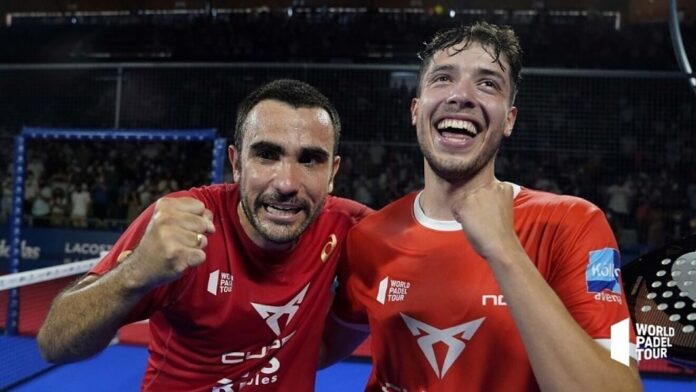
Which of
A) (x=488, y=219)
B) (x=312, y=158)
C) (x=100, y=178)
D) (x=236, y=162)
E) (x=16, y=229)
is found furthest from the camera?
(x=100, y=178)

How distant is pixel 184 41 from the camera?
48.2ft

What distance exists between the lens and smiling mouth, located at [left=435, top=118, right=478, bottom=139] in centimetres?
183

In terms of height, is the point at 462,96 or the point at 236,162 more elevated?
the point at 462,96

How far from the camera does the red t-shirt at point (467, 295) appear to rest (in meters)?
1.62

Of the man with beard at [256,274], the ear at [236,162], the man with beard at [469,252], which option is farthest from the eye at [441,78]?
the ear at [236,162]

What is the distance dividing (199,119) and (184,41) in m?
7.27

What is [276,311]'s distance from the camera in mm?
2064

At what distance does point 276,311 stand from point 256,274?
14 cm

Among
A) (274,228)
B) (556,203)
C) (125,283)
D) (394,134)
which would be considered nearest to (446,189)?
(556,203)

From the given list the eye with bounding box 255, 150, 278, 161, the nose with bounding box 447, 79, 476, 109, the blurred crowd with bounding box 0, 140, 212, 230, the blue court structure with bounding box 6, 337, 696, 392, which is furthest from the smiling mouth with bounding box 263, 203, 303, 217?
the blurred crowd with bounding box 0, 140, 212, 230

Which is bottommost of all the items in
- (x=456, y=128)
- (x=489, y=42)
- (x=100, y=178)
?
(x=100, y=178)

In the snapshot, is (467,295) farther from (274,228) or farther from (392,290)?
(274,228)

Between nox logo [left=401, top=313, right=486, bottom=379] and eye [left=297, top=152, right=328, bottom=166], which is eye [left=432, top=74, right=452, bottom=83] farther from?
nox logo [left=401, top=313, right=486, bottom=379]

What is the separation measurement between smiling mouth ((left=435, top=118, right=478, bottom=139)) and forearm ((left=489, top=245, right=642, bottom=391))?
21.1 inches
